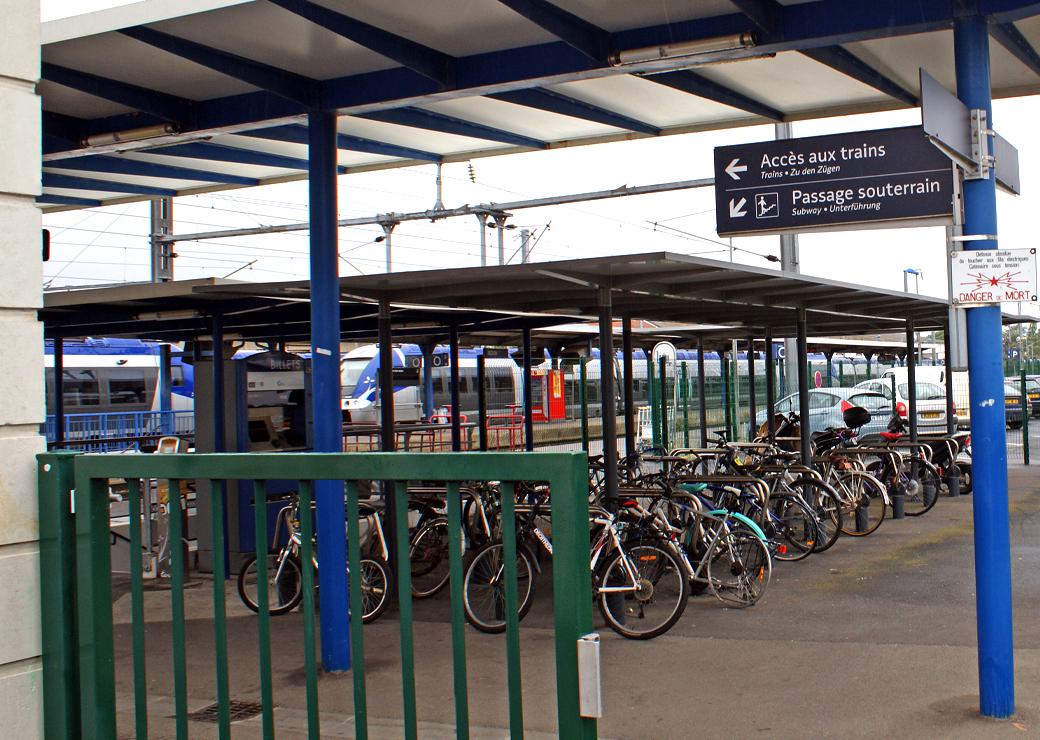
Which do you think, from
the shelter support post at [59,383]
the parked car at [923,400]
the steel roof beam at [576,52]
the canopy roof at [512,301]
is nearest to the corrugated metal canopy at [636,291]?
the canopy roof at [512,301]

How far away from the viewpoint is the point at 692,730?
220 inches

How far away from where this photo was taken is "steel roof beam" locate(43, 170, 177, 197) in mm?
9156

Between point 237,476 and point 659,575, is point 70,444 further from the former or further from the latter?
point 237,476

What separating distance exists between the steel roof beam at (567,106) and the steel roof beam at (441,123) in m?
0.62

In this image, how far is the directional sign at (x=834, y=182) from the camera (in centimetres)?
562

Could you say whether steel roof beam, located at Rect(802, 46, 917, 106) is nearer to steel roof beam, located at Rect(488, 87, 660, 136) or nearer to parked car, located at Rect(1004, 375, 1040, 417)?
steel roof beam, located at Rect(488, 87, 660, 136)

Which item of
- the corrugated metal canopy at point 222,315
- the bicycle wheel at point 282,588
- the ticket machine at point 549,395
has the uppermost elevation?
the corrugated metal canopy at point 222,315

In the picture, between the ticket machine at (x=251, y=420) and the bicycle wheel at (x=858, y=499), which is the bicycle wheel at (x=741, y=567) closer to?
the bicycle wheel at (x=858, y=499)

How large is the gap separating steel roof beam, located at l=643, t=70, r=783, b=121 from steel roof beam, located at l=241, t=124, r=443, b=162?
95.0 inches

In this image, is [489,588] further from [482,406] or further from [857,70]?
[482,406]

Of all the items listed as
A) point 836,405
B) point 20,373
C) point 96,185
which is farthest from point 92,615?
point 836,405

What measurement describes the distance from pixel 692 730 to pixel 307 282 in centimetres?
404

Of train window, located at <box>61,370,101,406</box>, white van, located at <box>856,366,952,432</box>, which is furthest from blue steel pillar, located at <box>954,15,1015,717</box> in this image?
train window, located at <box>61,370,101,406</box>

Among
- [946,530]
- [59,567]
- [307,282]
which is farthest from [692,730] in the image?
[946,530]
